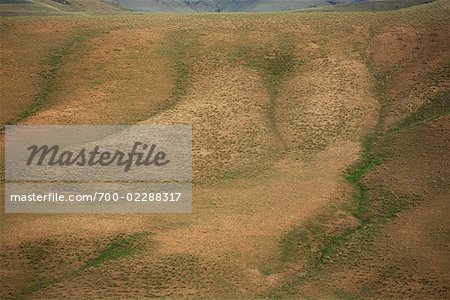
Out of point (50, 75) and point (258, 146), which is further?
point (50, 75)

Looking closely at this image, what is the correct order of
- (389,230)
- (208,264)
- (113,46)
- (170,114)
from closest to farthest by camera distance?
(208,264) < (389,230) < (170,114) < (113,46)

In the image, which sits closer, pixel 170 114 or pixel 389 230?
pixel 389 230

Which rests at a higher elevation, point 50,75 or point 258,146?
point 50,75

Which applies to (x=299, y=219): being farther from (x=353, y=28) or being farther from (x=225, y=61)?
(x=353, y=28)

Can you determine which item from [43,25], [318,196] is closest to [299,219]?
[318,196]

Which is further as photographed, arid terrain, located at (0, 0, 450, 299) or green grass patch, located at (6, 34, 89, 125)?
green grass patch, located at (6, 34, 89, 125)

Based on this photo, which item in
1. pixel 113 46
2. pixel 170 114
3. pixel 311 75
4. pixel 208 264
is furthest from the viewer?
pixel 113 46

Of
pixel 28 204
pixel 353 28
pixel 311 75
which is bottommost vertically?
pixel 28 204

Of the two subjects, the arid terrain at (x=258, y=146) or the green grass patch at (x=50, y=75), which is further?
the green grass patch at (x=50, y=75)
